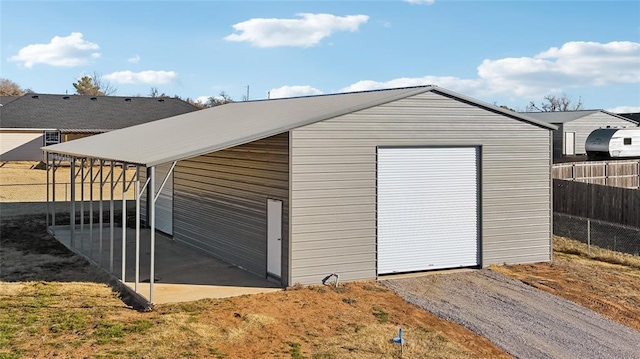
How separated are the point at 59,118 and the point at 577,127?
112 feet

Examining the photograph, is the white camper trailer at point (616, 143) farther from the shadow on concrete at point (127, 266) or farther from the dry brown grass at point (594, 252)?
the shadow on concrete at point (127, 266)

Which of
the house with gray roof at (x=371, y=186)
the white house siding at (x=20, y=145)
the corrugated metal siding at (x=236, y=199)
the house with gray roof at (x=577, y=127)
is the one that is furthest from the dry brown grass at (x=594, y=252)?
the white house siding at (x=20, y=145)

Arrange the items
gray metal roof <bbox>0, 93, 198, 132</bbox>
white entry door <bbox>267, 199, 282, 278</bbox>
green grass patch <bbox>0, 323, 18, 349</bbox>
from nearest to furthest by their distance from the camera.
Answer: green grass patch <bbox>0, 323, 18, 349</bbox>, white entry door <bbox>267, 199, 282, 278</bbox>, gray metal roof <bbox>0, 93, 198, 132</bbox>

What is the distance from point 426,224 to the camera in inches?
543

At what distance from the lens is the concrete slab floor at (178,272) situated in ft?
39.2

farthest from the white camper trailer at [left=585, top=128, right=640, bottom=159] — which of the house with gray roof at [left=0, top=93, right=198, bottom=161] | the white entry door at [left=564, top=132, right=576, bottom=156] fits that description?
the house with gray roof at [left=0, top=93, right=198, bottom=161]

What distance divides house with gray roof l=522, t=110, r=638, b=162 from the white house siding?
33444 mm

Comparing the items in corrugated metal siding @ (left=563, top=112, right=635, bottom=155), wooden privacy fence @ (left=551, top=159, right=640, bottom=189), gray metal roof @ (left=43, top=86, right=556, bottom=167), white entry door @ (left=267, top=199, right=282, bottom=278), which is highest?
corrugated metal siding @ (left=563, top=112, right=635, bottom=155)

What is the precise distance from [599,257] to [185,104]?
122 ft

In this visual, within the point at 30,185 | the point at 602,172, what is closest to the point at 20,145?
the point at 30,185

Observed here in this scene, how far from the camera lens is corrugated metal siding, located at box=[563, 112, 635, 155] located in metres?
39.8

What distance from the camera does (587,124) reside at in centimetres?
4019

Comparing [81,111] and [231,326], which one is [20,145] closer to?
[81,111]

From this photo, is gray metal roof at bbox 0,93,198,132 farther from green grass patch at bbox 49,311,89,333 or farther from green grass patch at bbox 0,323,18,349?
green grass patch at bbox 0,323,18,349
